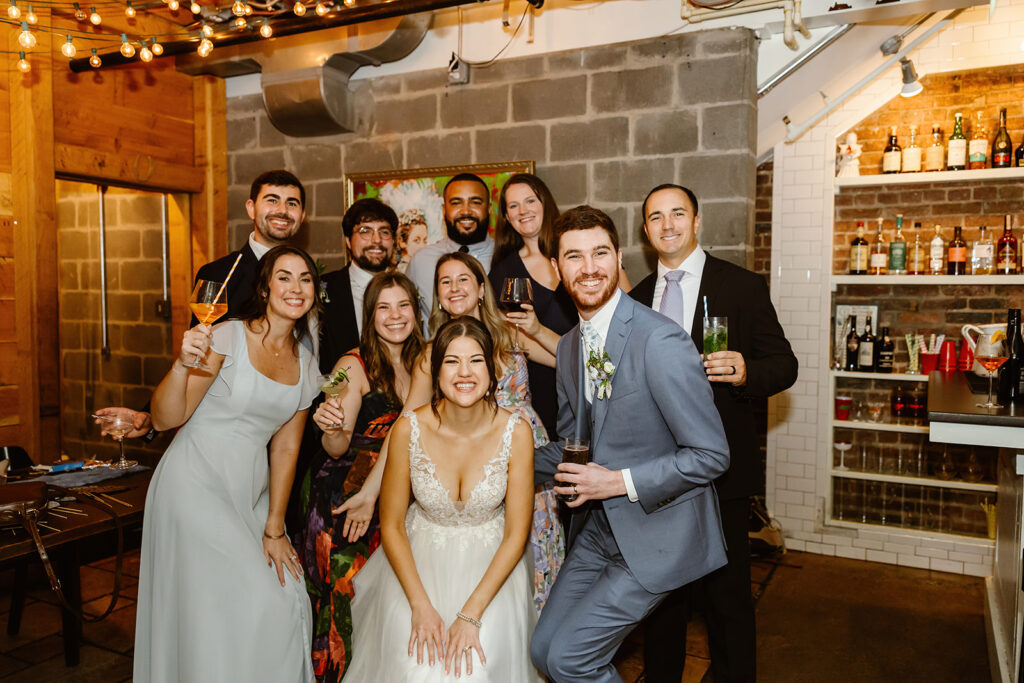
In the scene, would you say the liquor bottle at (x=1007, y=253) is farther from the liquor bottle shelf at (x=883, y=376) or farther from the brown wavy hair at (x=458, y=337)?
the brown wavy hair at (x=458, y=337)

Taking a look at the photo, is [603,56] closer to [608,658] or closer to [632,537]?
[632,537]

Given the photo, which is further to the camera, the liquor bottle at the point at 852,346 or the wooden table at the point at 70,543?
the liquor bottle at the point at 852,346

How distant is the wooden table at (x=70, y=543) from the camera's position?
235 cm

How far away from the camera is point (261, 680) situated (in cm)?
257

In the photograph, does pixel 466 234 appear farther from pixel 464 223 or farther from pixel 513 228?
pixel 513 228

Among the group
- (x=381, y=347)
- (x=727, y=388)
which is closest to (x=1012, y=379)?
A: (x=727, y=388)

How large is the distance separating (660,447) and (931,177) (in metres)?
3.43

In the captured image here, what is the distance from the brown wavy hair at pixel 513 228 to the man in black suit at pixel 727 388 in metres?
0.60

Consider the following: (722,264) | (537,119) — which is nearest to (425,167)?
(537,119)

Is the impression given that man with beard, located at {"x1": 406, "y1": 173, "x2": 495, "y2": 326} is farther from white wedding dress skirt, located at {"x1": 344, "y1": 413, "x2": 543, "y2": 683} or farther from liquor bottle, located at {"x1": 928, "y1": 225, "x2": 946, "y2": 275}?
liquor bottle, located at {"x1": 928, "y1": 225, "x2": 946, "y2": 275}

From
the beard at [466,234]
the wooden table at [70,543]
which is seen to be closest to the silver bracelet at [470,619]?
the wooden table at [70,543]

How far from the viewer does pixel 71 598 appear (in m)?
3.20

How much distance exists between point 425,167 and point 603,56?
1166 mm

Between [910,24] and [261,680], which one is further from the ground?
[910,24]
